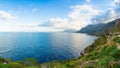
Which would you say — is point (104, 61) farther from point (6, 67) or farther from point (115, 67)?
point (6, 67)

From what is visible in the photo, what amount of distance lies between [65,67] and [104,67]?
1395cm

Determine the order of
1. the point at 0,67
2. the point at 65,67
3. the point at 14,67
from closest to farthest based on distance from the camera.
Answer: the point at 65,67, the point at 0,67, the point at 14,67

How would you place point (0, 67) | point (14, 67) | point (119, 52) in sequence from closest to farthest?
point (119, 52), point (0, 67), point (14, 67)

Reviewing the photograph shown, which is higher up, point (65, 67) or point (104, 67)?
point (104, 67)

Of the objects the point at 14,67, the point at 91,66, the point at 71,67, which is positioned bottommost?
the point at 14,67

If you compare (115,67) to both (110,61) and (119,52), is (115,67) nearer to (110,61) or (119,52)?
(110,61)

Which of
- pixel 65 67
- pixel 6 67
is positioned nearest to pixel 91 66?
pixel 65 67

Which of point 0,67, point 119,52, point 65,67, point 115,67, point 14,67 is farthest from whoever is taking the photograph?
point 14,67

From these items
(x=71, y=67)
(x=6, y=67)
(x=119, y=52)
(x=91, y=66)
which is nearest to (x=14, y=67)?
(x=6, y=67)

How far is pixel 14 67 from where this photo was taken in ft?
167

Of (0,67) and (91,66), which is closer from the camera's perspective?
(91,66)

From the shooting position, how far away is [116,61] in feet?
66.9

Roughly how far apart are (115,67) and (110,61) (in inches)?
43.3

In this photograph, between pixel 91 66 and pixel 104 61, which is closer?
pixel 104 61
